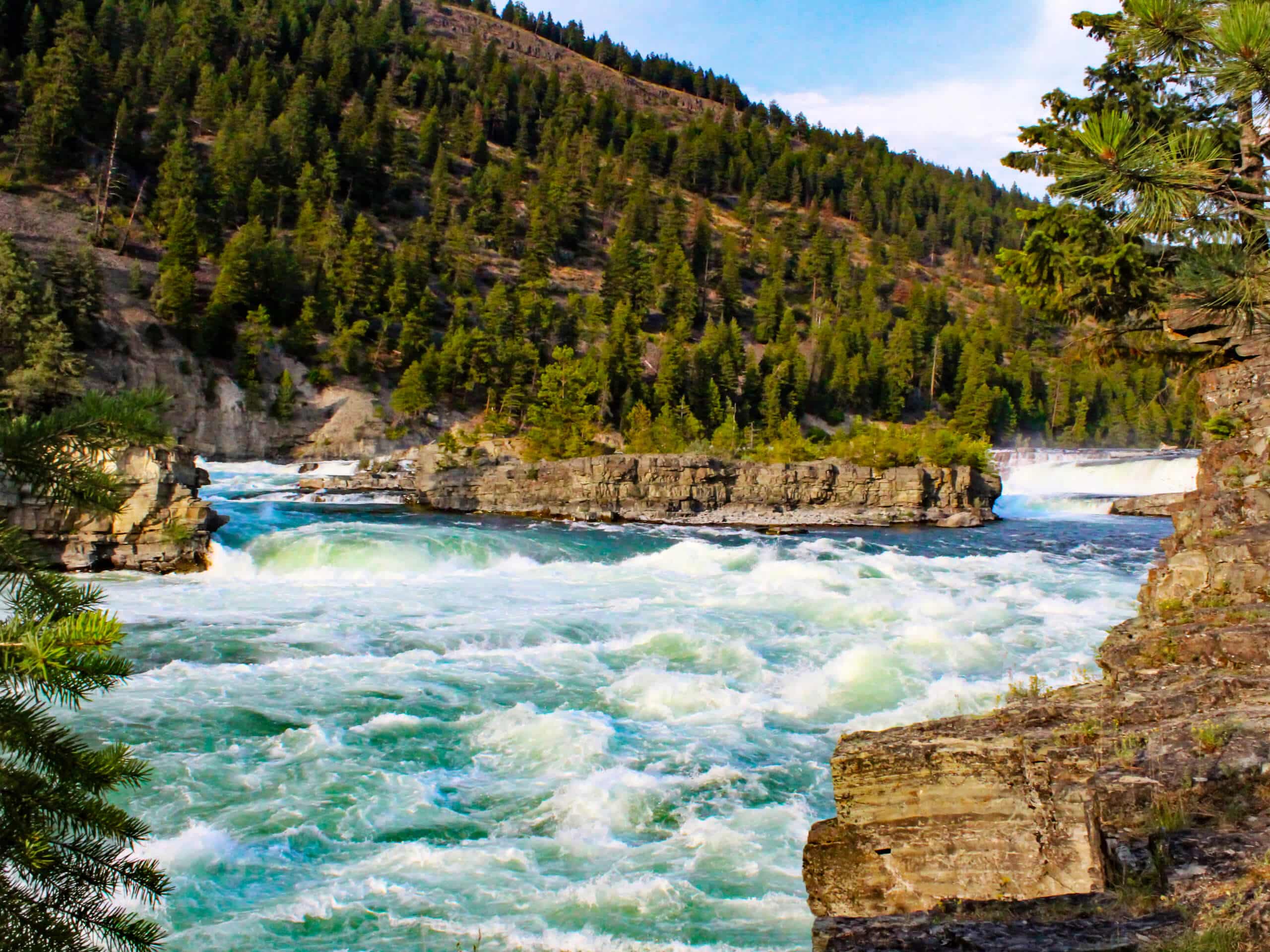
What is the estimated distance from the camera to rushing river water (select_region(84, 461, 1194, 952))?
308 inches

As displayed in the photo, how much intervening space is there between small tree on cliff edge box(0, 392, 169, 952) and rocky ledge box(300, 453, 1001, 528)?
38.7 metres

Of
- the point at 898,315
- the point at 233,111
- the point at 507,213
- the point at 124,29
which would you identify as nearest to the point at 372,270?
the point at 507,213

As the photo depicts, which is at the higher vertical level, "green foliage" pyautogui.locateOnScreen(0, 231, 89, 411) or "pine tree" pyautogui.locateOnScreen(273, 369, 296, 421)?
"green foliage" pyautogui.locateOnScreen(0, 231, 89, 411)

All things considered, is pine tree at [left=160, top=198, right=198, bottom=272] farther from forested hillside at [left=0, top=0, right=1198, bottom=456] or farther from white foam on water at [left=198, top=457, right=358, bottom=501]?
white foam on water at [left=198, top=457, right=358, bottom=501]

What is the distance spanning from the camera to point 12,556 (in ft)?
8.67

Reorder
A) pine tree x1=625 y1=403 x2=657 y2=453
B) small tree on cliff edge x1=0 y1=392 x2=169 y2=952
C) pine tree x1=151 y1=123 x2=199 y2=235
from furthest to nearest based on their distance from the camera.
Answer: pine tree x1=151 y1=123 x2=199 y2=235, pine tree x1=625 y1=403 x2=657 y2=453, small tree on cliff edge x1=0 y1=392 x2=169 y2=952

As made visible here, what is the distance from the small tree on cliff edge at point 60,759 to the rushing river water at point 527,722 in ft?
16.6

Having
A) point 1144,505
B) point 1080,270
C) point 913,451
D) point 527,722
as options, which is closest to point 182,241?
point 913,451

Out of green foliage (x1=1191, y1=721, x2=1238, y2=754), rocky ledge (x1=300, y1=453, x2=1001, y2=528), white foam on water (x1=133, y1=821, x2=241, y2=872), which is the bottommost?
white foam on water (x1=133, y1=821, x2=241, y2=872)

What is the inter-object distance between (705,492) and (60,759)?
41.1 meters

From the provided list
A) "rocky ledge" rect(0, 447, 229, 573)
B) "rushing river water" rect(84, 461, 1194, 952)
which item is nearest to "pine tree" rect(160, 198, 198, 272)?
"rocky ledge" rect(0, 447, 229, 573)

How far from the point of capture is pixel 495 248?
331 feet

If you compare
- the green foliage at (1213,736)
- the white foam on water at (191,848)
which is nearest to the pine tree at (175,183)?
the white foam on water at (191,848)

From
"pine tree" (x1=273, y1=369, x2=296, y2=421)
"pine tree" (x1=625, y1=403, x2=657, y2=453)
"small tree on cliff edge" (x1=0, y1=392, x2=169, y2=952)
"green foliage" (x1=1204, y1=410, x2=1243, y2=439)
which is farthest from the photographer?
"pine tree" (x1=273, y1=369, x2=296, y2=421)
